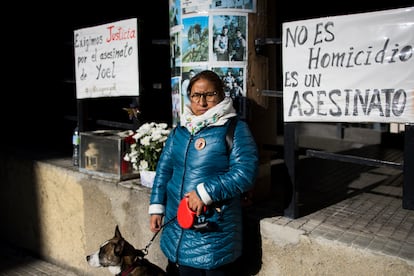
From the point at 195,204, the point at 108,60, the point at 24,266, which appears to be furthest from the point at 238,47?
the point at 24,266

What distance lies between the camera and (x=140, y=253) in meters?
3.38

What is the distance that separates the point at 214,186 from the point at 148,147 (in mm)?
1376

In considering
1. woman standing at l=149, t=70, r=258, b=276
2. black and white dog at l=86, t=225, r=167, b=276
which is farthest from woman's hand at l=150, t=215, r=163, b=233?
black and white dog at l=86, t=225, r=167, b=276

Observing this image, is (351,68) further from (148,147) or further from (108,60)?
(108,60)

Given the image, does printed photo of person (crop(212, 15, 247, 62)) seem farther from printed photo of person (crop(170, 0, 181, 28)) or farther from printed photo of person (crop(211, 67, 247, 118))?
printed photo of person (crop(170, 0, 181, 28))

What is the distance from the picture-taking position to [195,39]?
3682mm

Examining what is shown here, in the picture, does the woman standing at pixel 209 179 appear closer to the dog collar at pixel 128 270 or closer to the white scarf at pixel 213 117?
the white scarf at pixel 213 117

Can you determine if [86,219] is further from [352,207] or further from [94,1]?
[94,1]

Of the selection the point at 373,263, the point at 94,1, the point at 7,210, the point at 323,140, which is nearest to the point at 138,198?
the point at 373,263

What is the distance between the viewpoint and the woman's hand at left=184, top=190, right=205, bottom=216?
280cm

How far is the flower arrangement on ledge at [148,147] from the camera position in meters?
4.02

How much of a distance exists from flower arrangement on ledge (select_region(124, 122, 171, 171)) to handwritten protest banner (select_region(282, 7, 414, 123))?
1235 millimetres

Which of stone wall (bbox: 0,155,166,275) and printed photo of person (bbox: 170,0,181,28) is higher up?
printed photo of person (bbox: 170,0,181,28)

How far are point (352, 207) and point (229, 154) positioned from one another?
148cm
